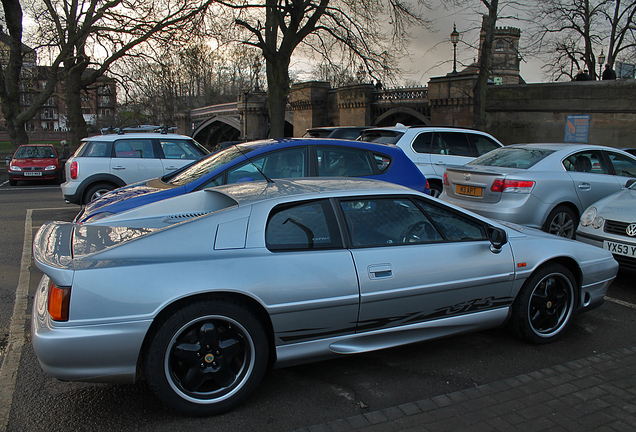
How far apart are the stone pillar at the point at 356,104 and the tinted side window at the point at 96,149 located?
26.3 metres

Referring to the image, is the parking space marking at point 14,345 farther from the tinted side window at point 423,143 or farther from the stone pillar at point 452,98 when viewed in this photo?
the stone pillar at point 452,98

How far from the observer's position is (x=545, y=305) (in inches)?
159

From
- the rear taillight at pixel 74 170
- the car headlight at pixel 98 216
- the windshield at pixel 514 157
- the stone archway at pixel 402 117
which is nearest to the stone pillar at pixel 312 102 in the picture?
the stone archway at pixel 402 117

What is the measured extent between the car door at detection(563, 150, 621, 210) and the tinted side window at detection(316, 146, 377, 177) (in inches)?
125

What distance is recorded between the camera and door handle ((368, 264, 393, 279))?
3283 millimetres

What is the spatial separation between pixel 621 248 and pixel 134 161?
8910 mm

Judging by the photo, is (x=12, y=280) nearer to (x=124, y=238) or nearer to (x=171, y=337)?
(x=124, y=238)

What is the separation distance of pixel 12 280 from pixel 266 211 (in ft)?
13.9

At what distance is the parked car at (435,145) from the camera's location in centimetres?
1003

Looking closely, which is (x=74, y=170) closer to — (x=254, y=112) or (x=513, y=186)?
(x=513, y=186)

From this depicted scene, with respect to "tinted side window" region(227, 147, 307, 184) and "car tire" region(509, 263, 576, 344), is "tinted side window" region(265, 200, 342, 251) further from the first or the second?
"tinted side window" region(227, 147, 307, 184)

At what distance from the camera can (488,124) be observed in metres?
25.2

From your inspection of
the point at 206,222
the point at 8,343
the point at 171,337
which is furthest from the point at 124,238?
the point at 8,343

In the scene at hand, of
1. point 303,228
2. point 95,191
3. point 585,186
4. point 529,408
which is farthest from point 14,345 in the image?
point 585,186
